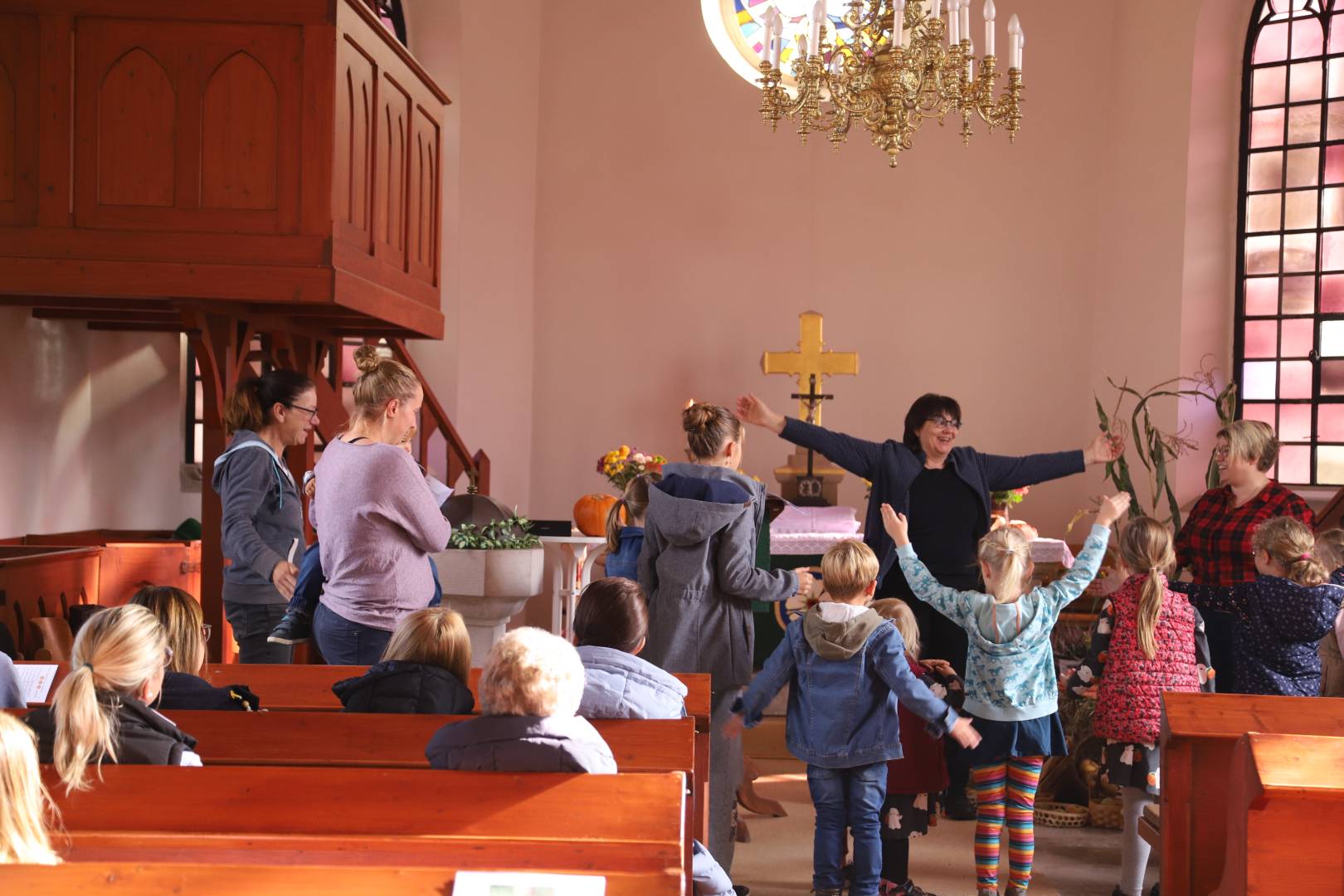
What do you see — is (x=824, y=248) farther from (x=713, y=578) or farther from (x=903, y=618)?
(x=713, y=578)

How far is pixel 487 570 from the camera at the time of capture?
5.96 m

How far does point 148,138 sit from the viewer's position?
482cm

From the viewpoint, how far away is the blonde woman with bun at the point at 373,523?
3514 millimetres

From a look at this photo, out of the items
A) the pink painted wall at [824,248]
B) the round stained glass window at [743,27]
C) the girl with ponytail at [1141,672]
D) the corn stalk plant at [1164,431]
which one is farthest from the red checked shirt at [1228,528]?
the round stained glass window at [743,27]

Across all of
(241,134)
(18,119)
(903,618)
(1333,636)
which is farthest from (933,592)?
(18,119)

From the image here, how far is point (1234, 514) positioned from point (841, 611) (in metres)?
1.76

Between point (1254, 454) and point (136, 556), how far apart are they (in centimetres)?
465

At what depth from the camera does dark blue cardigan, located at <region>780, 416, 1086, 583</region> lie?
4605mm

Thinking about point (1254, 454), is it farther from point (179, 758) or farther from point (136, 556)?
point (136, 556)

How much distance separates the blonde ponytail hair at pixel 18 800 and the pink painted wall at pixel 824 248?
25.6 ft

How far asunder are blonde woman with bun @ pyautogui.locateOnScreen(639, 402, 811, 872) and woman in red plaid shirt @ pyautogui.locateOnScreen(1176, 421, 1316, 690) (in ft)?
5.47

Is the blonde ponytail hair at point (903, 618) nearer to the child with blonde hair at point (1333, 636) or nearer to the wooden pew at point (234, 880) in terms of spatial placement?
the child with blonde hair at point (1333, 636)

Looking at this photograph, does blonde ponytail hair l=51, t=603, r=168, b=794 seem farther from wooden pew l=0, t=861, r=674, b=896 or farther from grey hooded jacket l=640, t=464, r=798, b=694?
grey hooded jacket l=640, t=464, r=798, b=694

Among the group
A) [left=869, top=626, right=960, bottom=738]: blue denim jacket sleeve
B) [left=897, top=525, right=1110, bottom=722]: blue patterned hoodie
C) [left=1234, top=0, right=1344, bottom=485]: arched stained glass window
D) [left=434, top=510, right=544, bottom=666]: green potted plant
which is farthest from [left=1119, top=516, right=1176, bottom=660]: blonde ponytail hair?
[left=1234, top=0, right=1344, bottom=485]: arched stained glass window
